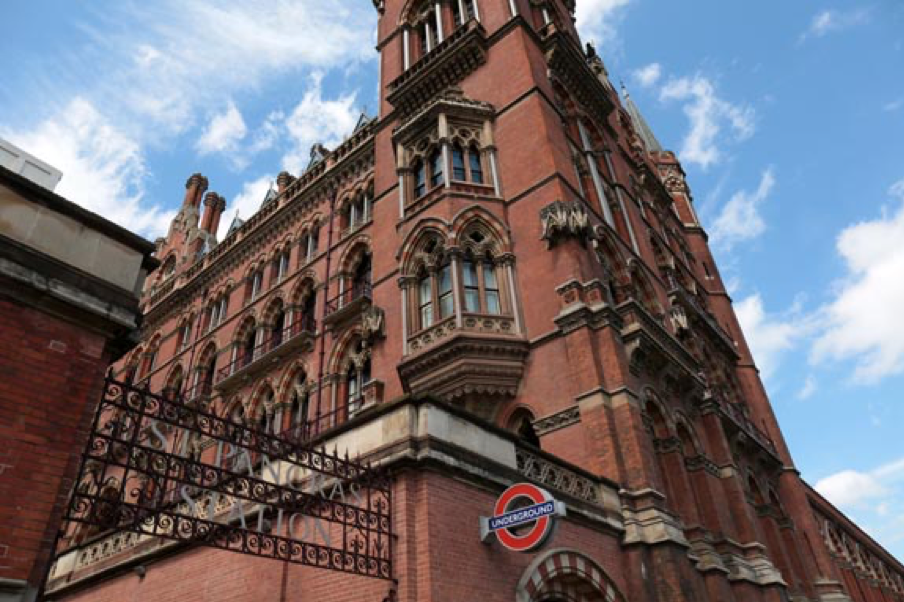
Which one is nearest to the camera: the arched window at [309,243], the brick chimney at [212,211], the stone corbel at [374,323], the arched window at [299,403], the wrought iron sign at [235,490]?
the wrought iron sign at [235,490]

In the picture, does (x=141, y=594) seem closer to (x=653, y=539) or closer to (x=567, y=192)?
(x=653, y=539)

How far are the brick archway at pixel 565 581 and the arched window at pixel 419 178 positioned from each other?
12.3 m

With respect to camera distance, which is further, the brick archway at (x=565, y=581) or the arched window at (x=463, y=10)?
the arched window at (x=463, y=10)

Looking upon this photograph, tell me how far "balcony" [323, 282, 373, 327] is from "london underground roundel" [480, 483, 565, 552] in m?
11.8

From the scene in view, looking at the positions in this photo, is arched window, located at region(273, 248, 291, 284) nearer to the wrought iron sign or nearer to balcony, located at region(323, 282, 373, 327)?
balcony, located at region(323, 282, 373, 327)

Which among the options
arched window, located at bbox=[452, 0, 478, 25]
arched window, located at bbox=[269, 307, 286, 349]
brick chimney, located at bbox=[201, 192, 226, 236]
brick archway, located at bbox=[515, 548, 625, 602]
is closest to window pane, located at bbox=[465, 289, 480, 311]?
brick archway, located at bbox=[515, 548, 625, 602]

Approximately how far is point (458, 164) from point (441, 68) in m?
4.86

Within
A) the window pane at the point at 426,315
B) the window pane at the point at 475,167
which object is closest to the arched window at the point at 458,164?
the window pane at the point at 475,167

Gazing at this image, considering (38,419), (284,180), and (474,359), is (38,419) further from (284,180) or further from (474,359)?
(284,180)

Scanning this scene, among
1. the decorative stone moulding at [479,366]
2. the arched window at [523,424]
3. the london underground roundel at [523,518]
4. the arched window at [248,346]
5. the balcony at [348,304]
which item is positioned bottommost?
the london underground roundel at [523,518]

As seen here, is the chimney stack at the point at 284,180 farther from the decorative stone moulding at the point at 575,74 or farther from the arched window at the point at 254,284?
the decorative stone moulding at the point at 575,74

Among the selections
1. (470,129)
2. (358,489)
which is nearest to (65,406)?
(358,489)

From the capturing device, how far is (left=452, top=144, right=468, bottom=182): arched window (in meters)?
19.1

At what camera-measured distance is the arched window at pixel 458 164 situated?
62.7 feet
